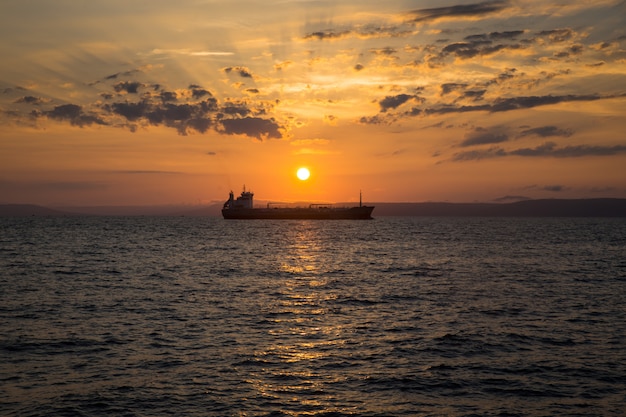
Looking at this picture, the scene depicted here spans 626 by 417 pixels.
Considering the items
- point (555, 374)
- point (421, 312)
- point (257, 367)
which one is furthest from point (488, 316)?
point (257, 367)

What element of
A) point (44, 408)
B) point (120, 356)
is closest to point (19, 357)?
point (120, 356)

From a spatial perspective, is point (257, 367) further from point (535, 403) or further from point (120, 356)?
point (535, 403)

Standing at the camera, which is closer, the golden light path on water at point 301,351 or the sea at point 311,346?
the sea at point 311,346

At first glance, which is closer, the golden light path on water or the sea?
the sea

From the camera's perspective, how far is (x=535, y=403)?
1797 cm

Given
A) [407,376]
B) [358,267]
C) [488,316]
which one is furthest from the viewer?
[358,267]

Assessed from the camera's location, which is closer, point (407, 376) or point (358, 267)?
point (407, 376)

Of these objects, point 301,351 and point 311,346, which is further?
point 311,346

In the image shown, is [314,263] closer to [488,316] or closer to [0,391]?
[488,316]

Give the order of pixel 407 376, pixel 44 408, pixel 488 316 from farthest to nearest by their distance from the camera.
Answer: pixel 488 316 → pixel 407 376 → pixel 44 408

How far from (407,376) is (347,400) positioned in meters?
3.47

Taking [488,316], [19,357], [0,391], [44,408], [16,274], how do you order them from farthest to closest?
[16,274] < [488,316] < [19,357] < [0,391] < [44,408]

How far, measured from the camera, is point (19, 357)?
74.5 feet

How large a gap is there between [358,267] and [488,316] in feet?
99.6
